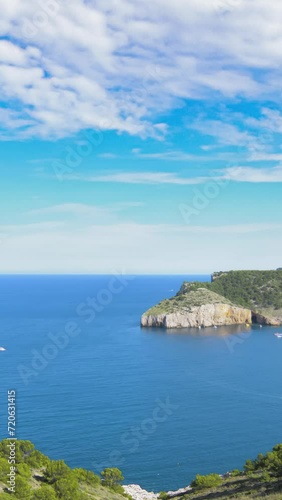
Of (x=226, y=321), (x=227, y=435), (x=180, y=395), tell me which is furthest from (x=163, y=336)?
(x=227, y=435)

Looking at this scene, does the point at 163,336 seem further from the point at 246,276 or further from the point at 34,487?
the point at 34,487

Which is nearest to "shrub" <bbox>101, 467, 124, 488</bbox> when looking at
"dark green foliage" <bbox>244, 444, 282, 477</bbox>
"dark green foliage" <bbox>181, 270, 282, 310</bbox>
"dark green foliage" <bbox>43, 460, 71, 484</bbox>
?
"dark green foliage" <bbox>43, 460, 71, 484</bbox>

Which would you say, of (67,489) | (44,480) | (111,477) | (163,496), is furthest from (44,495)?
(163,496)

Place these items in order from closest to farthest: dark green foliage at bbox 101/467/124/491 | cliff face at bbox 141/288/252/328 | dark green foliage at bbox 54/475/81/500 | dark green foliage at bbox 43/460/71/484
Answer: dark green foliage at bbox 54/475/81/500
dark green foliage at bbox 43/460/71/484
dark green foliage at bbox 101/467/124/491
cliff face at bbox 141/288/252/328

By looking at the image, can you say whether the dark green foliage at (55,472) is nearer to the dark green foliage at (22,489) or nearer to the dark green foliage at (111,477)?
the dark green foliage at (22,489)

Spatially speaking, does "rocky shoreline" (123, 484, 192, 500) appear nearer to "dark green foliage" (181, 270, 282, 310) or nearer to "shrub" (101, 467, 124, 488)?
"shrub" (101, 467, 124, 488)
